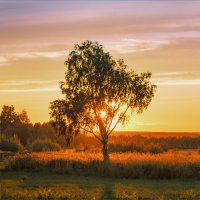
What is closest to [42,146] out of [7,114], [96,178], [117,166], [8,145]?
[8,145]

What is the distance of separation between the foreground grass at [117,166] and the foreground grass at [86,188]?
1373 mm

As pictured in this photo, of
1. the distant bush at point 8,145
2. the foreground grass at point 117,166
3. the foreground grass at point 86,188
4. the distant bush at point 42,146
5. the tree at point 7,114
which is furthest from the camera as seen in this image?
the tree at point 7,114

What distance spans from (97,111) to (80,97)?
219 centimetres

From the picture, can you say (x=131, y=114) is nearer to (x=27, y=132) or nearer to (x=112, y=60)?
(x=112, y=60)

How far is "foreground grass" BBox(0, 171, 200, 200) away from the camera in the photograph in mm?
27703

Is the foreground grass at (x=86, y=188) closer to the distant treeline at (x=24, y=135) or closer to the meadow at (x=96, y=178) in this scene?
Result: the meadow at (x=96, y=178)

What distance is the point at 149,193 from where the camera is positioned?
2988 cm

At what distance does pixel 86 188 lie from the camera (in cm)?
3253

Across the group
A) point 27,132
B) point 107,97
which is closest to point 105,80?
point 107,97

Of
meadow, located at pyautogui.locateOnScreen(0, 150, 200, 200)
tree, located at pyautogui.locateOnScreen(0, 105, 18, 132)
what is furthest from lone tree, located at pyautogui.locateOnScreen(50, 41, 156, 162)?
tree, located at pyautogui.locateOnScreen(0, 105, 18, 132)

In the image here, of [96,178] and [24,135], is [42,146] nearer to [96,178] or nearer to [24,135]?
[24,135]

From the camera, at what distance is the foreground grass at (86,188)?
27.7 meters

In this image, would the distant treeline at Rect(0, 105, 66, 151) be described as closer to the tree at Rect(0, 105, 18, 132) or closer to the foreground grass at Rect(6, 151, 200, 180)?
the tree at Rect(0, 105, 18, 132)

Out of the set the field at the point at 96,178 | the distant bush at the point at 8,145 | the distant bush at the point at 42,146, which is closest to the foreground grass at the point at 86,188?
the field at the point at 96,178
